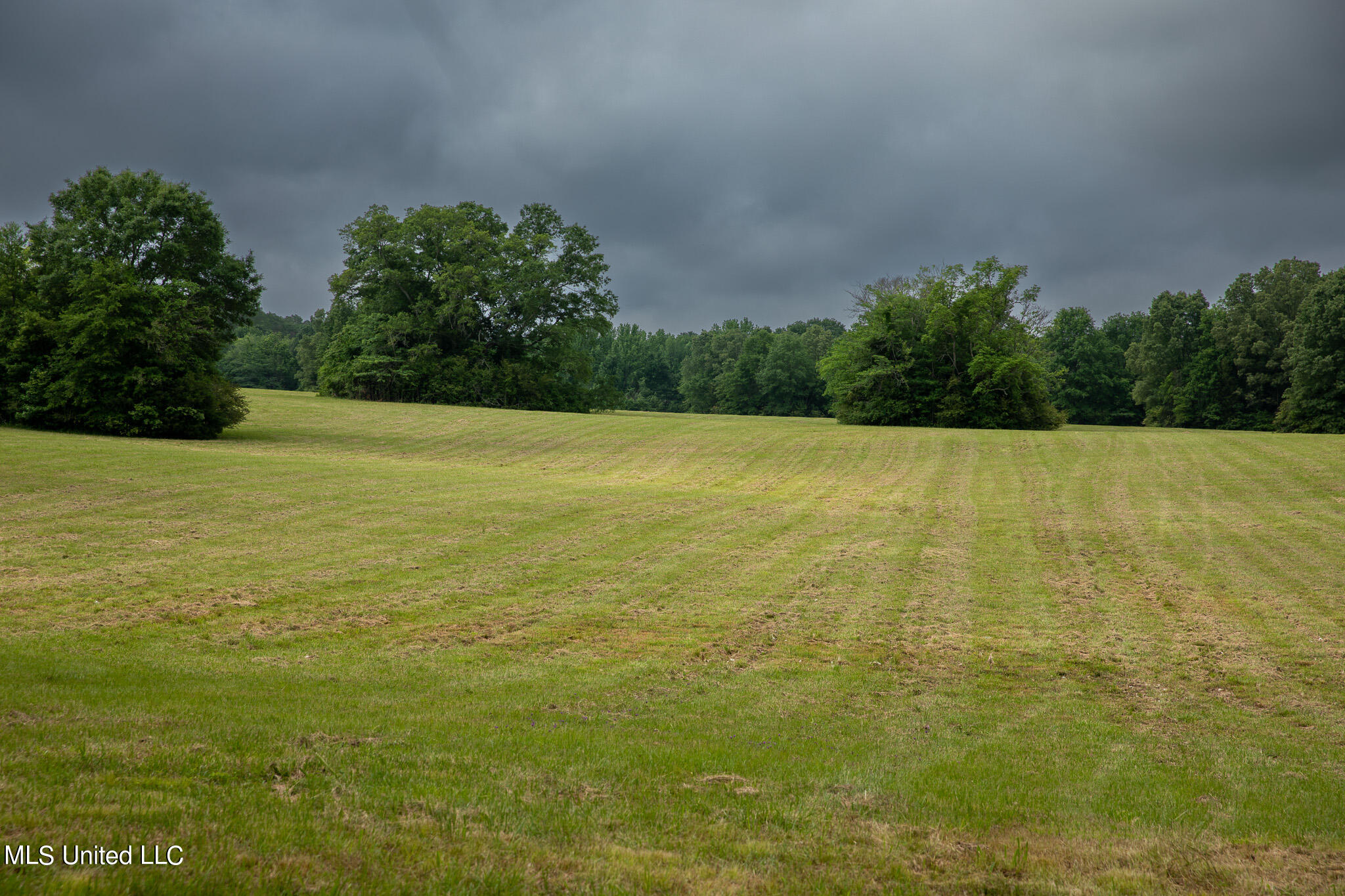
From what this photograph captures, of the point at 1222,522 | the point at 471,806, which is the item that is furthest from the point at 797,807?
the point at 1222,522

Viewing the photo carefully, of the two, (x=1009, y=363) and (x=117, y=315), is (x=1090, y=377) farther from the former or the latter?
(x=117, y=315)

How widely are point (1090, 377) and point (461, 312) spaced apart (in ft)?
261

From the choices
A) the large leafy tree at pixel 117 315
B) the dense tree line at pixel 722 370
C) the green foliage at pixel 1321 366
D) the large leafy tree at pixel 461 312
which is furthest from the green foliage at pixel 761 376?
the large leafy tree at pixel 117 315

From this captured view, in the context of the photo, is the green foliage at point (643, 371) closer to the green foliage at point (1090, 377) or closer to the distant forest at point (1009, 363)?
the distant forest at point (1009, 363)

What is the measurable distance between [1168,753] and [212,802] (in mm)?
8438

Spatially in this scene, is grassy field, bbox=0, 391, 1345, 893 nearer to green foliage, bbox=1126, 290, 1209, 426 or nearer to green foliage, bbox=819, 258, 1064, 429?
green foliage, bbox=819, 258, 1064, 429

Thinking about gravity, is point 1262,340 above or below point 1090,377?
above

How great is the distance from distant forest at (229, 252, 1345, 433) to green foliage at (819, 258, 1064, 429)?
0.11 m

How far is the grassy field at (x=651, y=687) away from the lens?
4.83 metres

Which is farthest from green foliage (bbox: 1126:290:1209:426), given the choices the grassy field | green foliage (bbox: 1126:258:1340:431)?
the grassy field

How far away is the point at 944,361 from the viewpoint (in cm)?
6125

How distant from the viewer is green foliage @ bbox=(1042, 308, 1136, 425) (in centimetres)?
10094

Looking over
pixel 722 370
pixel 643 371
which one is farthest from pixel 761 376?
pixel 643 371

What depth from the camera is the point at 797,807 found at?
5.79 meters
